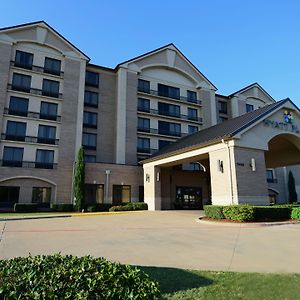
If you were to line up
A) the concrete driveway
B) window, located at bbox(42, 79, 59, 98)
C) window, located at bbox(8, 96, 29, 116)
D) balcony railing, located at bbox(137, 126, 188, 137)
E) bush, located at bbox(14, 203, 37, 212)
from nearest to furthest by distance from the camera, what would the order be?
the concrete driveway → bush, located at bbox(14, 203, 37, 212) → window, located at bbox(8, 96, 29, 116) → window, located at bbox(42, 79, 59, 98) → balcony railing, located at bbox(137, 126, 188, 137)

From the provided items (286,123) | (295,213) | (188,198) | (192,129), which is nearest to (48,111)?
(188,198)

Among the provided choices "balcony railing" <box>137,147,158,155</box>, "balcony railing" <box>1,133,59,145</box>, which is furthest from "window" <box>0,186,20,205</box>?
"balcony railing" <box>137,147,158,155</box>

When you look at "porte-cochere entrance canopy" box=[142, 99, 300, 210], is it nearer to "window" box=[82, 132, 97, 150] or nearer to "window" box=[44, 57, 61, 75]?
"window" box=[82, 132, 97, 150]

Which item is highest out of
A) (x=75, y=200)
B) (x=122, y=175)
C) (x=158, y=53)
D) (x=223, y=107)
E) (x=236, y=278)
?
(x=158, y=53)

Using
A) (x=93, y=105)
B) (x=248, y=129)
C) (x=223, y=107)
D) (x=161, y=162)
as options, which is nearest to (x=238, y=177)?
(x=248, y=129)

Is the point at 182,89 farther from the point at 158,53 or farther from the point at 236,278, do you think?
the point at 236,278

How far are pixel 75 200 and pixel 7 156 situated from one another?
29.2ft

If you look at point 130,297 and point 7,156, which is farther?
point 7,156

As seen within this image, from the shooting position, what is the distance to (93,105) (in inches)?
1486

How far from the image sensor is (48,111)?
34.0 m

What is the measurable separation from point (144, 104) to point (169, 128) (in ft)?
16.7

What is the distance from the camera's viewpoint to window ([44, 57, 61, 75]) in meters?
35.0

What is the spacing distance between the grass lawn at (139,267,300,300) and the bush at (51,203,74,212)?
26.0m

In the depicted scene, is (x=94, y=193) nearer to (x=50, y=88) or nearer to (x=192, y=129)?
(x=50, y=88)
